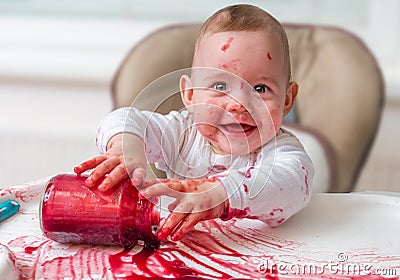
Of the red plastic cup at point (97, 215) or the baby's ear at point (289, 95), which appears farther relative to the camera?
A: the baby's ear at point (289, 95)

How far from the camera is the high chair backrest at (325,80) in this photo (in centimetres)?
145

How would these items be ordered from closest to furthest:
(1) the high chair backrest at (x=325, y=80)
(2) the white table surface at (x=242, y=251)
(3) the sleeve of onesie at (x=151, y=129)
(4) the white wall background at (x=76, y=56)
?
(2) the white table surface at (x=242, y=251) < (3) the sleeve of onesie at (x=151, y=129) < (1) the high chair backrest at (x=325, y=80) < (4) the white wall background at (x=76, y=56)

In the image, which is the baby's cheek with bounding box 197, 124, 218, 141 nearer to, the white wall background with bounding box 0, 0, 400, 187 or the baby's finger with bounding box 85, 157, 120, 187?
the baby's finger with bounding box 85, 157, 120, 187

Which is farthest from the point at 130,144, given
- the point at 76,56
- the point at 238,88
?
the point at 76,56

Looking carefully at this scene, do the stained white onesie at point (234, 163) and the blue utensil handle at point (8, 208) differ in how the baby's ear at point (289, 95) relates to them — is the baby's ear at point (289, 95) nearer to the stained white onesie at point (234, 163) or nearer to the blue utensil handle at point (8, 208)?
the stained white onesie at point (234, 163)

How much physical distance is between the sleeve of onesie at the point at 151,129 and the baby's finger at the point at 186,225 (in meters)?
0.12

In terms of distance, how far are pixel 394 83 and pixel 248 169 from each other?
111 cm

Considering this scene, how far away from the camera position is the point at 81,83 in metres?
1.92

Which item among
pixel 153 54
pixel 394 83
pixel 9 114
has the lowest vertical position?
pixel 9 114

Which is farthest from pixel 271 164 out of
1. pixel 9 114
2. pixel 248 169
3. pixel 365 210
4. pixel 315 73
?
pixel 9 114

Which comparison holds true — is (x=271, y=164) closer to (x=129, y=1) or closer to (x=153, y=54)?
(x=153, y=54)

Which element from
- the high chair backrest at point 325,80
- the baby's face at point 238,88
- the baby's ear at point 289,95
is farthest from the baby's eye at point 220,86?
the high chair backrest at point 325,80

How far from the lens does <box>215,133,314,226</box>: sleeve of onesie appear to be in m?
0.75

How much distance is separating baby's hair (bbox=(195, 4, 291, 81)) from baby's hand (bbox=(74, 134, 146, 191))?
15 centimetres
